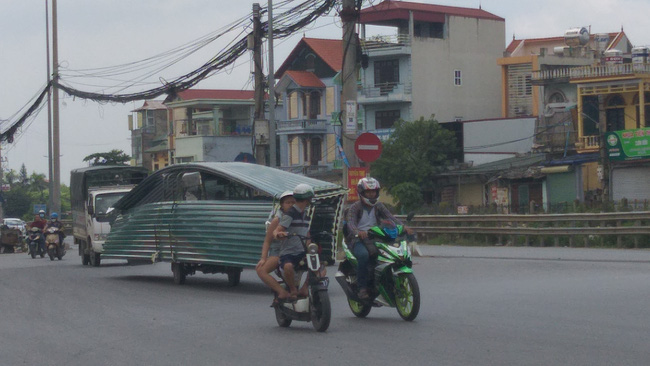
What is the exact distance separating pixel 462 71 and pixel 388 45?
573 cm

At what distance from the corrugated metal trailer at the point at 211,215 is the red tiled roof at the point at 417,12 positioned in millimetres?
36631

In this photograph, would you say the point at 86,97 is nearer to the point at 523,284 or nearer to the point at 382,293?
the point at 523,284

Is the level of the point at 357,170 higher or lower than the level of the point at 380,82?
lower

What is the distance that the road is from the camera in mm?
9055

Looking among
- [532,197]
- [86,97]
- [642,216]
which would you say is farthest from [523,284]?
[532,197]

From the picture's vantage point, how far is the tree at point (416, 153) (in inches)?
2125

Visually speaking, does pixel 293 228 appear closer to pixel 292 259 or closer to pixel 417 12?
pixel 292 259

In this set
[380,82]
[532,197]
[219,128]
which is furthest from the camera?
[219,128]

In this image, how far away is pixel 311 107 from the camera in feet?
220

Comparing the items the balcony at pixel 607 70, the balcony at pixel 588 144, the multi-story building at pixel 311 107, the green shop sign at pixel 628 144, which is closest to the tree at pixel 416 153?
the balcony at pixel 607 70

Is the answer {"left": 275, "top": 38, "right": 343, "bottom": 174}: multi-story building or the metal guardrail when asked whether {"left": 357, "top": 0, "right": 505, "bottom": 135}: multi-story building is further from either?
the metal guardrail

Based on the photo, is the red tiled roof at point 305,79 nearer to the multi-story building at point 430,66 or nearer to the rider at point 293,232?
the multi-story building at point 430,66

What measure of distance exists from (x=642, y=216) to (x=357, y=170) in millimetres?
8032

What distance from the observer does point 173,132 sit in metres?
78.4
